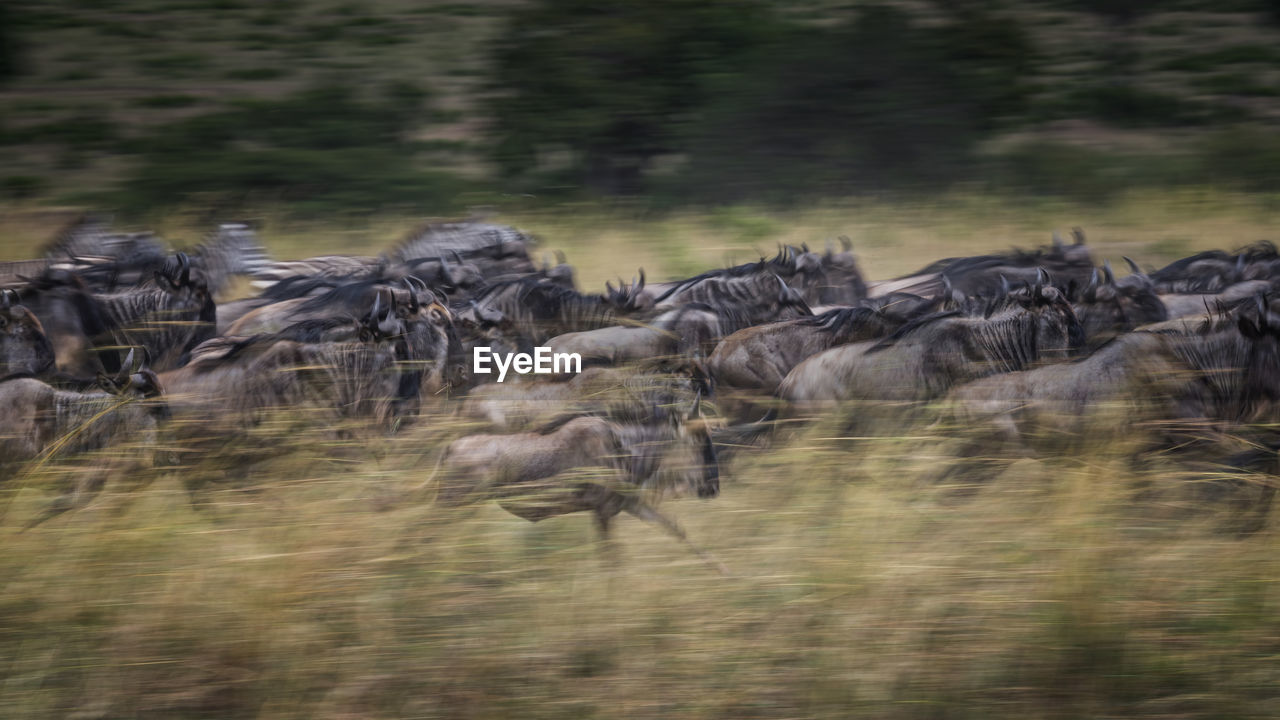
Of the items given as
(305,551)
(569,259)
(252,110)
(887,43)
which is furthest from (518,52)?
(305,551)

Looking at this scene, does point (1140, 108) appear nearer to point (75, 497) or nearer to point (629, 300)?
point (629, 300)

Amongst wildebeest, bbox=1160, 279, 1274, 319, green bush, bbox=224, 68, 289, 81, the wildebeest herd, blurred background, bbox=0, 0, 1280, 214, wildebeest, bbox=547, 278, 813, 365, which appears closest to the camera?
the wildebeest herd

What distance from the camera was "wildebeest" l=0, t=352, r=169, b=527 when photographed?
2.33 m

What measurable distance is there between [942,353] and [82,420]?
7.45ft

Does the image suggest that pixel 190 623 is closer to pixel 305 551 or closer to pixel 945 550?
pixel 305 551

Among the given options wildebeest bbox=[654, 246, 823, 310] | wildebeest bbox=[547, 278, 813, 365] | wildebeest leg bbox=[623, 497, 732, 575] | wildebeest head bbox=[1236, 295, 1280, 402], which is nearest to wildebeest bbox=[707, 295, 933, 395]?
wildebeest bbox=[547, 278, 813, 365]

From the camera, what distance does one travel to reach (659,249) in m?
6.35

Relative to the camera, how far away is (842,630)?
184 cm

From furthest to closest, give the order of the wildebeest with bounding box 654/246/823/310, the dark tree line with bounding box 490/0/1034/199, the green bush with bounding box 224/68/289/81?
1. the green bush with bounding box 224/68/289/81
2. the dark tree line with bounding box 490/0/1034/199
3. the wildebeest with bounding box 654/246/823/310

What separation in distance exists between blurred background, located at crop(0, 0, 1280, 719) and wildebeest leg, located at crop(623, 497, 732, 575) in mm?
28

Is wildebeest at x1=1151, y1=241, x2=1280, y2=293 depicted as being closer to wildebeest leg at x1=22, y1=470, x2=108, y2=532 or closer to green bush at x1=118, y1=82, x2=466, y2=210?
wildebeest leg at x1=22, y1=470, x2=108, y2=532

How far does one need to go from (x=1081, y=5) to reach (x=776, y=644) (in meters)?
11.2

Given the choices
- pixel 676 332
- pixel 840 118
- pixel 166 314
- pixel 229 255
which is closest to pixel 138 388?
pixel 166 314

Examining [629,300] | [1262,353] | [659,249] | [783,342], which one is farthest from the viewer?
[659,249]
